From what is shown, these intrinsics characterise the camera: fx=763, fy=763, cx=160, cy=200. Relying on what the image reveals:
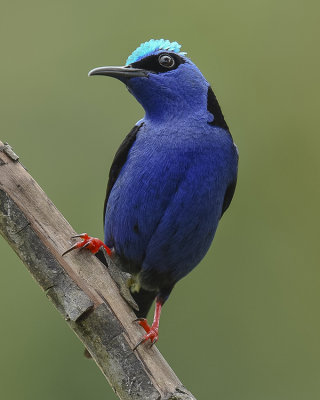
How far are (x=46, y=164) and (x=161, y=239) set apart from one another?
108 inches

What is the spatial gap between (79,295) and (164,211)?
3.79 ft

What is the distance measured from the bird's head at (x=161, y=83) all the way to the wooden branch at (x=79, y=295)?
1.30 m

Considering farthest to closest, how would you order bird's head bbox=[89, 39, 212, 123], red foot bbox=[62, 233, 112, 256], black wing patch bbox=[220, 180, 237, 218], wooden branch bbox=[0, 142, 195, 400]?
black wing patch bbox=[220, 180, 237, 218], bird's head bbox=[89, 39, 212, 123], red foot bbox=[62, 233, 112, 256], wooden branch bbox=[0, 142, 195, 400]

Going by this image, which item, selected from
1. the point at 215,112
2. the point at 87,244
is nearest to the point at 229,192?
the point at 215,112

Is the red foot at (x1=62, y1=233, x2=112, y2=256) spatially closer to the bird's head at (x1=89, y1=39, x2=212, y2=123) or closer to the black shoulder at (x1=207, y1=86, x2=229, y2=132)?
the bird's head at (x1=89, y1=39, x2=212, y2=123)

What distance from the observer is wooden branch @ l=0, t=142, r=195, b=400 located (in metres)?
4.14

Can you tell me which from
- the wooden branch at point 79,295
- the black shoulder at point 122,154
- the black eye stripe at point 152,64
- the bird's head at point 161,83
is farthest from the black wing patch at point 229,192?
the wooden branch at point 79,295

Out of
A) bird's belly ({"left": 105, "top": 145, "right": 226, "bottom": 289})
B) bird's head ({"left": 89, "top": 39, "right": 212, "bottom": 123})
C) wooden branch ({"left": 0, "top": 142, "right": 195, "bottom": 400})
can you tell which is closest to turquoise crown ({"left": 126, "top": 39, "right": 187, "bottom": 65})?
bird's head ({"left": 89, "top": 39, "right": 212, "bottom": 123})

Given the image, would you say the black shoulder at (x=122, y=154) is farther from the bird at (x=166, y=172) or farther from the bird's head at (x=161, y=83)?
the bird's head at (x=161, y=83)

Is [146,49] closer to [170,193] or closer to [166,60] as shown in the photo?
[166,60]

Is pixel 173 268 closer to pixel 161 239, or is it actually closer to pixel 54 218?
pixel 161 239

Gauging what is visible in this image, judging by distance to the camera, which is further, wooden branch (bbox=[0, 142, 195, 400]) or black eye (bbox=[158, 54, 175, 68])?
black eye (bbox=[158, 54, 175, 68])

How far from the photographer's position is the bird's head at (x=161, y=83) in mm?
Result: 5312

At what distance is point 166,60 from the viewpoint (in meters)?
5.40
